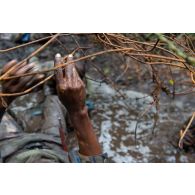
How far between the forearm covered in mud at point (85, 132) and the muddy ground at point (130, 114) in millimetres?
550

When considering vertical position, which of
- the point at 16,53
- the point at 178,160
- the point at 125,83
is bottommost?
the point at 178,160

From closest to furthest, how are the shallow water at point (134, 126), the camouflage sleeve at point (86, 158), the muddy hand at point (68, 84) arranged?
the muddy hand at point (68, 84) → the camouflage sleeve at point (86, 158) → the shallow water at point (134, 126)

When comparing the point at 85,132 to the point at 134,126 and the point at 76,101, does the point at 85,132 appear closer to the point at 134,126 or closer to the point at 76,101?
the point at 76,101

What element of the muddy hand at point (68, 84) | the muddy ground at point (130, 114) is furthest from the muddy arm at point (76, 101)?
the muddy ground at point (130, 114)

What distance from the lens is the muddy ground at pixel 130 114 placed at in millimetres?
1856

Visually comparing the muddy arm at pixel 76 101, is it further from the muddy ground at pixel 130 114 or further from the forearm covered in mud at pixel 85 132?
the muddy ground at pixel 130 114

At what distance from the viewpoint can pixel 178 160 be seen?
1803 millimetres

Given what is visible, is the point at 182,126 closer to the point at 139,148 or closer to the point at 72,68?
the point at 139,148

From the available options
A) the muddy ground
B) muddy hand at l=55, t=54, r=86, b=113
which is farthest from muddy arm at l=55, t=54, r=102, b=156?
the muddy ground

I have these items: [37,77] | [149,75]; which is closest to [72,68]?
[37,77]

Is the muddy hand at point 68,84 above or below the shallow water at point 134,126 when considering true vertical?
above

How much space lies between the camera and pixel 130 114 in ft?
6.98

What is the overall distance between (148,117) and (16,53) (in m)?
1.09

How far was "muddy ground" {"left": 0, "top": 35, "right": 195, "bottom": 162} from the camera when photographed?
1.86m
